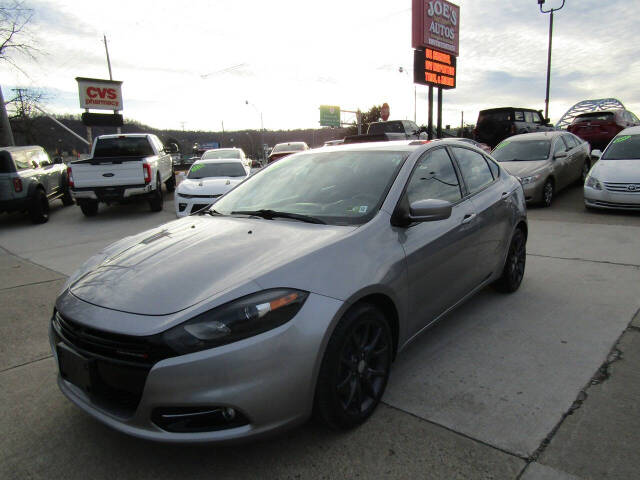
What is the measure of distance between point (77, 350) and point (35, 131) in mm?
56365

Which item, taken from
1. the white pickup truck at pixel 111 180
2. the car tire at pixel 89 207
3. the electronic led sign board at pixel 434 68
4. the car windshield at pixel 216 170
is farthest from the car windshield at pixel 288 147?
the car tire at pixel 89 207

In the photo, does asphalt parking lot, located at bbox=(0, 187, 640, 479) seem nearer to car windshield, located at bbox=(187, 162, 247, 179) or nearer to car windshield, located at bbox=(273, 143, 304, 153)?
car windshield, located at bbox=(187, 162, 247, 179)

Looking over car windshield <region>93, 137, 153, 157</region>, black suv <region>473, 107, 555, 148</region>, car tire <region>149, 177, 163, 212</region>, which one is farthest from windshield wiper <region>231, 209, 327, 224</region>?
black suv <region>473, 107, 555, 148</region>

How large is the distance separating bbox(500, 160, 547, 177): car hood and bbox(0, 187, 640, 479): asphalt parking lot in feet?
17.8

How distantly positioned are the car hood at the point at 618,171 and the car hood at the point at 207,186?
6.93m

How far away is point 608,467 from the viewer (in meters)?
2.00

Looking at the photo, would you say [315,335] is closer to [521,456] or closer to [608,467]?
[521,456]

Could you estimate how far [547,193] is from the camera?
950 centimetres

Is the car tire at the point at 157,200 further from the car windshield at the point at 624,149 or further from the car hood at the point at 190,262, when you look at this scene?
the car windshield at the point at 624,149

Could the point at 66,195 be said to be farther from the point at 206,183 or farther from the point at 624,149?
the point at 624,149

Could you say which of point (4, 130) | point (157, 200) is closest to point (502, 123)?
point (157, 200)

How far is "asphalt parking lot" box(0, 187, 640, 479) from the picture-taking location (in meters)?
2.08

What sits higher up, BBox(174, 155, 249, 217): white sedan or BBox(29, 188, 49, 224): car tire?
BBox(174, 155, 249, 217): white sedan

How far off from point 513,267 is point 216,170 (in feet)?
26.1
